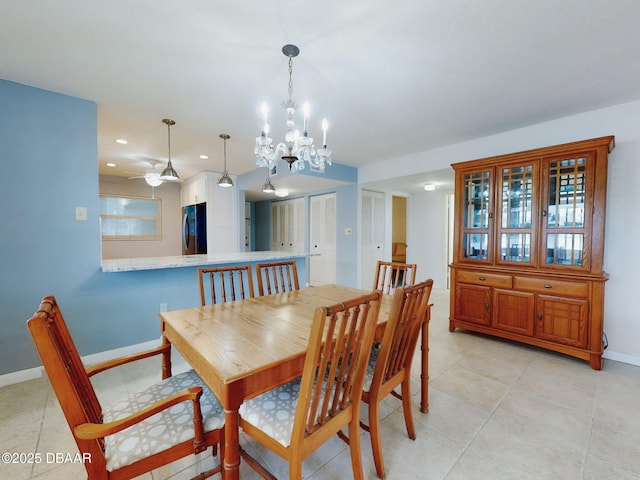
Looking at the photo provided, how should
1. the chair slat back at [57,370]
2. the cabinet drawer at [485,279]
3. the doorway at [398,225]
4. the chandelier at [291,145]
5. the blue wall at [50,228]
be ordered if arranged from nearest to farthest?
the chair slat back at [57,370]
the chandelier at [291,145]
the blue wall at [50,228]
the cabinet drawer at [485,279]
the doorway at [398,225]

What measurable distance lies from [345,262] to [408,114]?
290cm

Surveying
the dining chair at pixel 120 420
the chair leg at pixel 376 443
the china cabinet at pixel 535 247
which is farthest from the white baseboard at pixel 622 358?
the dining chair at pixel 120 420

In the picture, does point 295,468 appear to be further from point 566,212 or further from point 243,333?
point 566,212

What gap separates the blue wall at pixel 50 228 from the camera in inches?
85.8

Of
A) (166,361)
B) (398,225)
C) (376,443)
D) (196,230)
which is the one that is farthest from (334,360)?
(398,225)

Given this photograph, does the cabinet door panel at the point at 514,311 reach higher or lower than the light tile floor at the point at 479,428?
higher

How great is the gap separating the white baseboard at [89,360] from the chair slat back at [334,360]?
2.41m

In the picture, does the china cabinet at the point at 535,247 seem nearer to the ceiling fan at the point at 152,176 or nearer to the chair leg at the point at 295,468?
the chair leg at the point at 295,468

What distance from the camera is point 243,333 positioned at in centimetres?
141

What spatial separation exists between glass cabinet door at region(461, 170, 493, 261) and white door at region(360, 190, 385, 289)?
6.79 ft

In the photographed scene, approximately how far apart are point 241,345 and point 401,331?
779mm

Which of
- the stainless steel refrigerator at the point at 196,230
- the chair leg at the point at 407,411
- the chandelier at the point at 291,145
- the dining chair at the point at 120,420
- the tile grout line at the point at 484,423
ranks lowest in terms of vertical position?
the tile grout line at the point at 484,423

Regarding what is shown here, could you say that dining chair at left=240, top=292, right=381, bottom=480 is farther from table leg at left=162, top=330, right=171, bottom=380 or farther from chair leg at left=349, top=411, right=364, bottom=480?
table leg at left=162, top=330, right=171, bottom=380

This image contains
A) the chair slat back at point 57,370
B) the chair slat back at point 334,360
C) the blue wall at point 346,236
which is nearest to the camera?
the chair slat back at point 57,370
